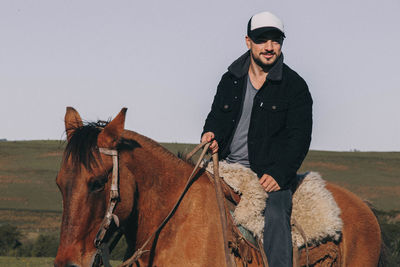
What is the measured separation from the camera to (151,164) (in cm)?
547

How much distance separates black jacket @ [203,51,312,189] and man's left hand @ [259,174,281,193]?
38 millimetres

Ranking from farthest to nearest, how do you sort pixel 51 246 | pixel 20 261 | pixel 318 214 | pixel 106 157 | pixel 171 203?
pixel 51 246, pixel 20 261, pixel 318 214, pixel 171 203, pixel 106 157

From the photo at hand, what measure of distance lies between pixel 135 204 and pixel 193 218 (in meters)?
0.58

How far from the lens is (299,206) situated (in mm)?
6254

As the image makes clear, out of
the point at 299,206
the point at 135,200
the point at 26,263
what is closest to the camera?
the point at 135,200

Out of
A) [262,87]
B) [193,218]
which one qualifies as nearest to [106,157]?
[193,218]

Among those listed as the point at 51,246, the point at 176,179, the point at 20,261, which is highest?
the point at 176,179

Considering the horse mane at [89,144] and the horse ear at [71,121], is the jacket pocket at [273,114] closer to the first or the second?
the horse mane at [89,144]

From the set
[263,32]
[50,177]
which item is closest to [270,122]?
[263,32]

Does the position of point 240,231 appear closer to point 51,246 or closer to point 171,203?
point 171,203

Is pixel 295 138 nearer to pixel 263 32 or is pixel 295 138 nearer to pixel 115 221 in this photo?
pixel 263 32

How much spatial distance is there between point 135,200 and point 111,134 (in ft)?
2.21

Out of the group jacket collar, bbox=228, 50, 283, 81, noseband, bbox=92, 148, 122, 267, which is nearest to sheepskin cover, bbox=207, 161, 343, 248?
jacket collar, bbox=228, 50, 283, 81

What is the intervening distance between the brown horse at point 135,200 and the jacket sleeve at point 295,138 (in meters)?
0.78
